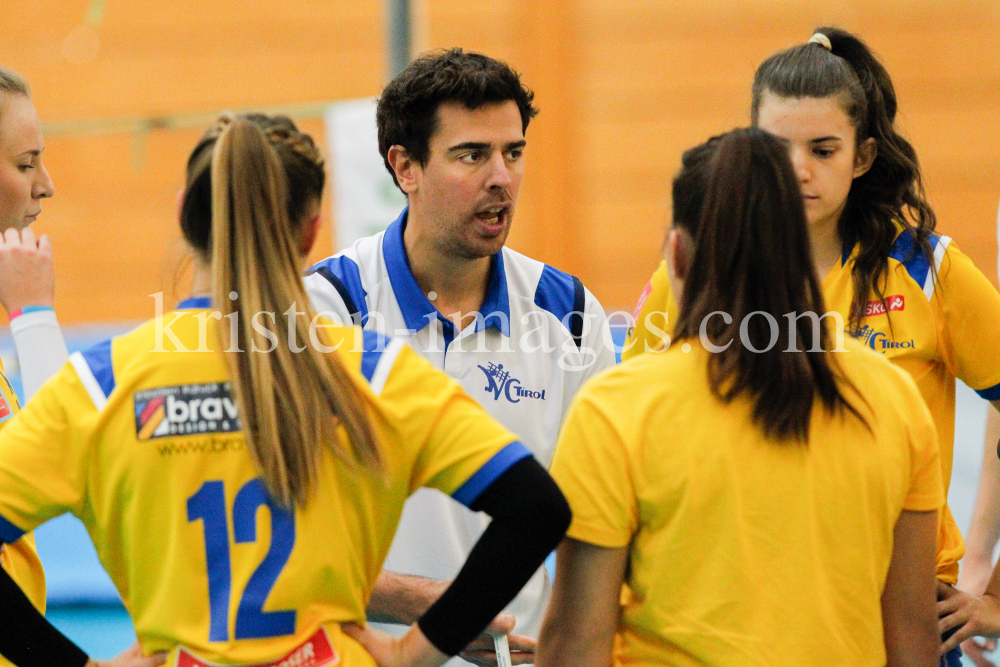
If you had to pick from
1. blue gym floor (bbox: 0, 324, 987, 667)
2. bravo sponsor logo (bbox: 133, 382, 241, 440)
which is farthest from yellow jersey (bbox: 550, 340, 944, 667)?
blue gym floor (bbox: 0, 324, 987, 667)

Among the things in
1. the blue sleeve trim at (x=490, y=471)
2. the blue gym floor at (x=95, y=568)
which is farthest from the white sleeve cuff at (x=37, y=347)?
the blue gym floor at (x=95, y=568)

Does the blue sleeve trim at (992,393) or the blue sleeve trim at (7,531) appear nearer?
the blue sleeve trim at (7,531)

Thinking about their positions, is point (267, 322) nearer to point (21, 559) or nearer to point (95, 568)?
point (21, 559)

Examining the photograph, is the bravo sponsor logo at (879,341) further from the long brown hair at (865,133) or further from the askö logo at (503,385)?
the askö logo at (503,385)

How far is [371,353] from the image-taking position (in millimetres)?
1456

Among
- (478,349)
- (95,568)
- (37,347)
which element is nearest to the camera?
(37,347)

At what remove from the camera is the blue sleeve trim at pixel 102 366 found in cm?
139

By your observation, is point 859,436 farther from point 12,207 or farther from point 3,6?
point 3,6

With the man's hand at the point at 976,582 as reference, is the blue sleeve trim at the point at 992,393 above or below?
above

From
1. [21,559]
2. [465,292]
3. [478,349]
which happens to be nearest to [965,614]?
[478,349]

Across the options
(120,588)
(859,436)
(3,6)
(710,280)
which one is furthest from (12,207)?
(3,6)

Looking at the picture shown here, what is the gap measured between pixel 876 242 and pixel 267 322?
134 cm

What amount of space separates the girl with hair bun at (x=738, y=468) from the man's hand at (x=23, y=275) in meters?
1.04

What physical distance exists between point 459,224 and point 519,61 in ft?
22.2
